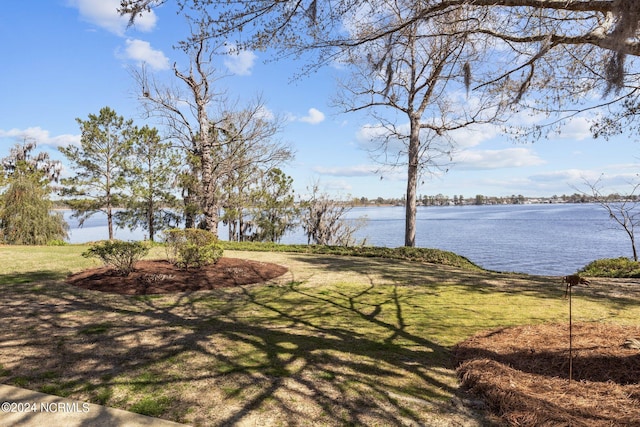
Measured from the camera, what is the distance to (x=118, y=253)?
7.79m

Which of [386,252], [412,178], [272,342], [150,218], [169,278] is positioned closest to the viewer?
[272,342]

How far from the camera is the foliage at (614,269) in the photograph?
1037 cm

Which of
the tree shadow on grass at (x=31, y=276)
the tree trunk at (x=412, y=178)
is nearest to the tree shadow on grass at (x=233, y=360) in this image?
the tree shadow on grass at (x=31, y=276)

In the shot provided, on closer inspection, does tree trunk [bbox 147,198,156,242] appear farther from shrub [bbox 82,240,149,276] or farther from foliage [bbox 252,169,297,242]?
shrub [bbox 82,240,149,276]

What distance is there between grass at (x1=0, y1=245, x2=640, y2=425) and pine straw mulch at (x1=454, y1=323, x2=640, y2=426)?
31 cm

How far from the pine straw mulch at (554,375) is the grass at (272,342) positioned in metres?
0.31

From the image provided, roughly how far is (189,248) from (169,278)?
93 centimetres

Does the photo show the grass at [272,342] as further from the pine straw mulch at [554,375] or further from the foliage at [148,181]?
the foliage at [148,181]

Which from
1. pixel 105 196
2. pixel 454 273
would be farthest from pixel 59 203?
pixel 454 273

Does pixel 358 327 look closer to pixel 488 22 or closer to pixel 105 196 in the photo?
pixel 488 22

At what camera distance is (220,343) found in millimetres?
4113

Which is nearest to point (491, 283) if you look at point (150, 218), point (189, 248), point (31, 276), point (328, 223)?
point (189, 248)

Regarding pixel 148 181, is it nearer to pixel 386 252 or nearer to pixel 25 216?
pixel 25 216

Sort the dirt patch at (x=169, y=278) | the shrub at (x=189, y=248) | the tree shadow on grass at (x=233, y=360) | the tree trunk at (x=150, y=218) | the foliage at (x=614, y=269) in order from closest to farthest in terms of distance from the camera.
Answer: the tree shadow on grass at (x=233, y=360), the dirt patch at (x=169, y=278), the shrub at (x=189, y=248), the foliage at (x=614, y=269), the tree trunk at (x=150, y=218)
